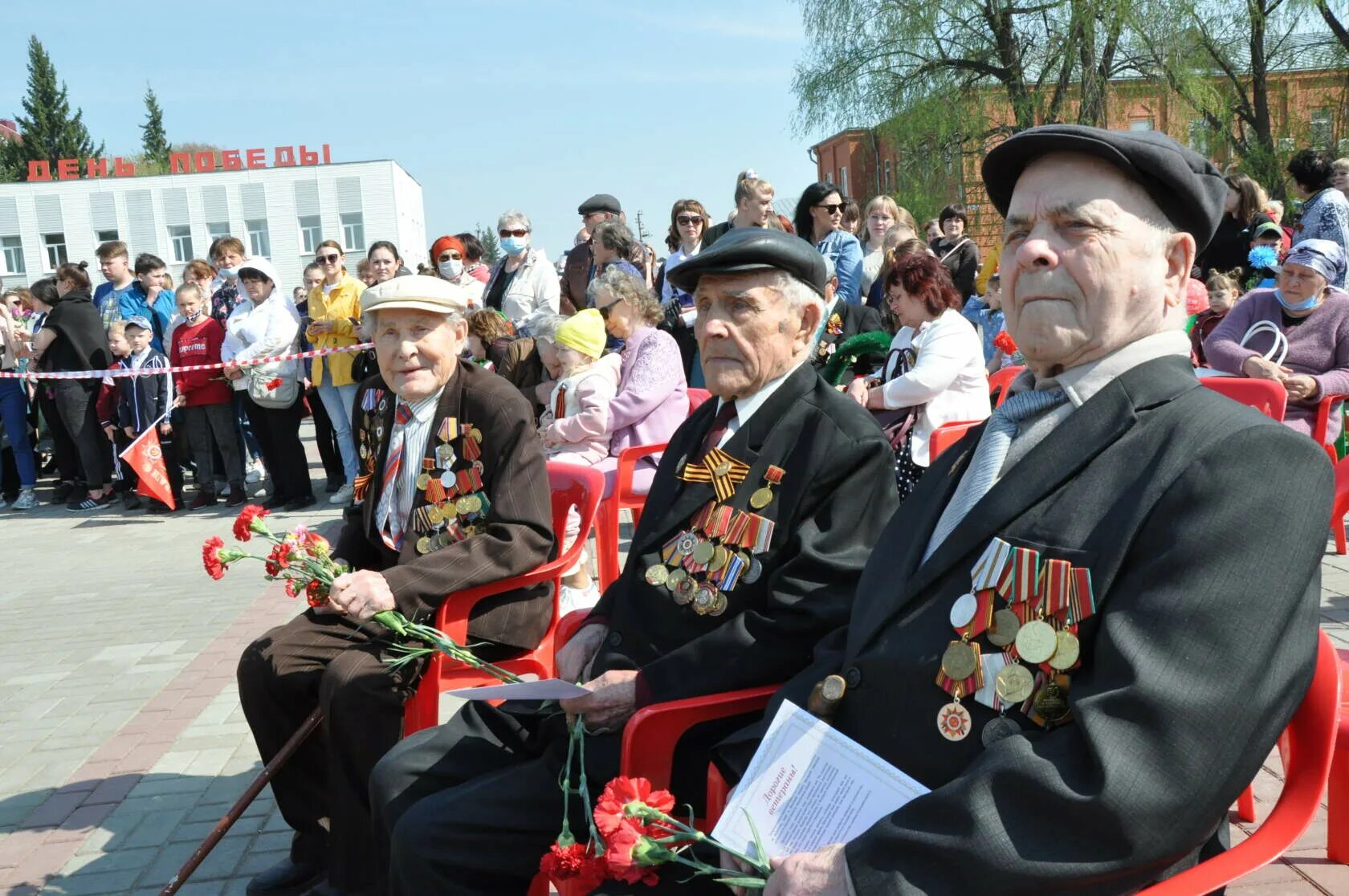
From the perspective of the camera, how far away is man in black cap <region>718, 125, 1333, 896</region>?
4.76 ft

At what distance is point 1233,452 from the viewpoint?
5.02 feet

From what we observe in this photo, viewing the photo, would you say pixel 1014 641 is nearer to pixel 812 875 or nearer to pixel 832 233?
pixel 812 875

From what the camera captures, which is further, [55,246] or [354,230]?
[55,246]

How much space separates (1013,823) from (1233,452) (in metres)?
0.59

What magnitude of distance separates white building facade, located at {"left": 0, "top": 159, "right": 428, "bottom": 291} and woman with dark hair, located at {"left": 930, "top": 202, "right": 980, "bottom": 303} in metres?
51.3

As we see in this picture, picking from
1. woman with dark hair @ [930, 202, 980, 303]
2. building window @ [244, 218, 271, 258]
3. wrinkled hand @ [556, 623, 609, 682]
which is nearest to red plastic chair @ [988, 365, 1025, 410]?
woman with dark hair @ [930, 202, 980, 303]

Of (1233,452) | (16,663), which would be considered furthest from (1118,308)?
(16,663)

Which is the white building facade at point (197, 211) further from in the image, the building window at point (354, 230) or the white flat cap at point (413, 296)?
the white flat cap at point (413, 296)

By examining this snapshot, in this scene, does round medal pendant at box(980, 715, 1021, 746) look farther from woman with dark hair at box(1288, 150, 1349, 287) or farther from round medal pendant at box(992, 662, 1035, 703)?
woman with dark hair at box(1288, 150, 1349, 287)

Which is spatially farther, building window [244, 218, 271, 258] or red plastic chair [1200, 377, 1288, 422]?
building window [244, 218, 271, 258]

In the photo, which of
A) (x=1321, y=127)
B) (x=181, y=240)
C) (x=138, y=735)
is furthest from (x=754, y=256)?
(x=181, y=240)

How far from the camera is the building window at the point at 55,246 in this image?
58.3 metres

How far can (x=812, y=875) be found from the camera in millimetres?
1627

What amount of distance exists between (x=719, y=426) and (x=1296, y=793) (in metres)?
1.55
